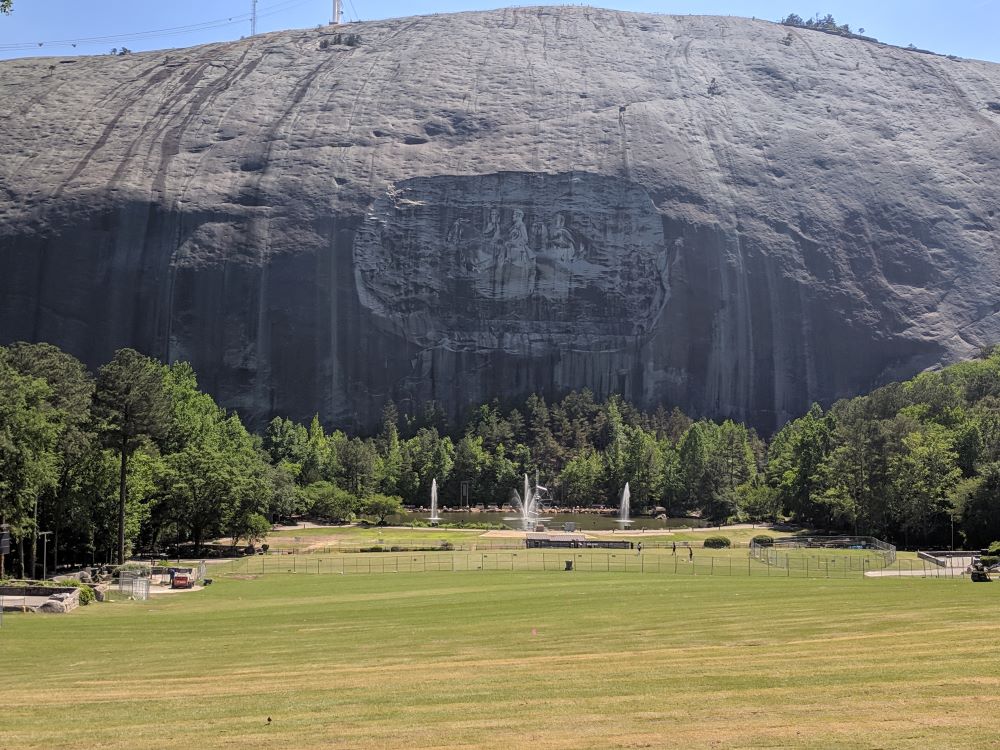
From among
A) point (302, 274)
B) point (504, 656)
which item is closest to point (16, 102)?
point (302, 274)

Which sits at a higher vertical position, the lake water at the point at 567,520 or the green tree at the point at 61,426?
the green tree at the point at 61,426

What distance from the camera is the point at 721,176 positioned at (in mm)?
139875

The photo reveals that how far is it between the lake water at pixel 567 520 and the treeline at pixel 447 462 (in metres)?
3.74

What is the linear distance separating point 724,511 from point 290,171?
76.7 meters

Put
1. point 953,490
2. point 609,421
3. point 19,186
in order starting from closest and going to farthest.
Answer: point 953,490 → point 609,421 → point 19,186

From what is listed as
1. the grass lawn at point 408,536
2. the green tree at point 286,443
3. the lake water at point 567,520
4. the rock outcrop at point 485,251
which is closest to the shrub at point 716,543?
the grass lawn at point 408,536

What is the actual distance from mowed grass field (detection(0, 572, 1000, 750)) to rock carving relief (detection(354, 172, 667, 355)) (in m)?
110

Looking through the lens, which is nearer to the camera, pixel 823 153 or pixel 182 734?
pixel 182 734

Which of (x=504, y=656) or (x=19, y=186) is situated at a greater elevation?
(x=19, y=186)

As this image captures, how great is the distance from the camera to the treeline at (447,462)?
4550cm

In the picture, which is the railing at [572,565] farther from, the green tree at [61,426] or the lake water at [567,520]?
the lake water at [567,520]

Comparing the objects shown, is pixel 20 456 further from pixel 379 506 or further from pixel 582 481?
pixel 582 481

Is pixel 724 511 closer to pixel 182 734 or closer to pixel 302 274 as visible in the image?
pixel 302 274

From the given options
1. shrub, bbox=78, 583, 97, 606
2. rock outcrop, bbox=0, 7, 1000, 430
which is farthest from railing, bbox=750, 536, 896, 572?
rock outcrop, bbox=0, 7, 1000, 430
